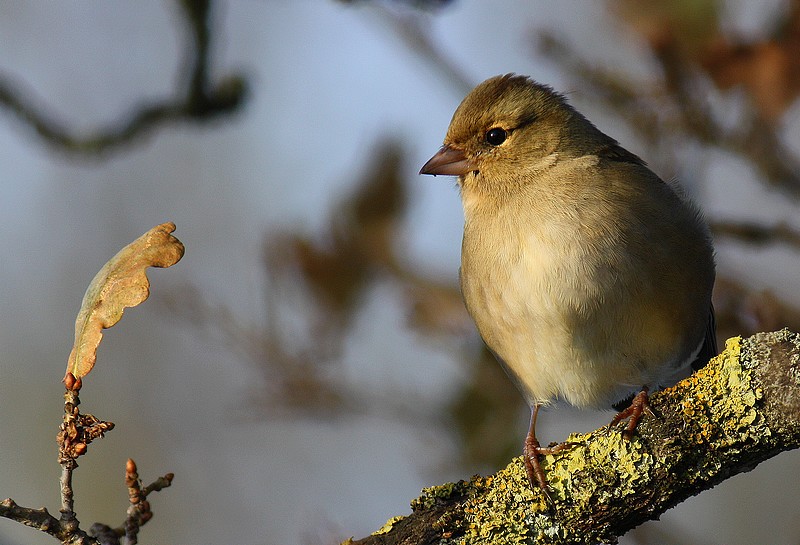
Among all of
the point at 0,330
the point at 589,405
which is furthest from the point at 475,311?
the point at 0,330

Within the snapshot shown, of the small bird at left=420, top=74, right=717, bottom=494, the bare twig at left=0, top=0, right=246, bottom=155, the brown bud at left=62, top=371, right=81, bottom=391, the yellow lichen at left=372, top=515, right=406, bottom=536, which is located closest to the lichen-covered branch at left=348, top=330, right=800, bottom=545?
the yellow lichen at left=372, top=515, right=406, bottom=536

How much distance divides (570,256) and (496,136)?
903 mm

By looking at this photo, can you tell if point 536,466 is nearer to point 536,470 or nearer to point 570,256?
point 536,470

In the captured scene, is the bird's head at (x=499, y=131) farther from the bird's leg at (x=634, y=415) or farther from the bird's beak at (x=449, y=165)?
the bird's leg at (x=634, y=415)

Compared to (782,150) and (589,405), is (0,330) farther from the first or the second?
(782,150)

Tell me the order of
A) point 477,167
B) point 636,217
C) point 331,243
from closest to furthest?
point 636,217 → point 477,167 → point 331,243

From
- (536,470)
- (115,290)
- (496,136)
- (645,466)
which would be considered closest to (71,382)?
(115,290)

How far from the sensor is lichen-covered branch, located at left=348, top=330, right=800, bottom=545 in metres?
2.26

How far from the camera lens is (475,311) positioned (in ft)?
12.7

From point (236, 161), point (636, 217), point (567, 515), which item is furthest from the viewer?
point (236, 161)

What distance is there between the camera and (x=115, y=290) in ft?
6.89

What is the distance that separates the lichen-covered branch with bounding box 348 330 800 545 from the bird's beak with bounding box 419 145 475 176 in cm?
168

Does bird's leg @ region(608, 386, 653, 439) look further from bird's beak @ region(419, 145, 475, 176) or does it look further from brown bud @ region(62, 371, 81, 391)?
bird's beak @ region(419, 145, 475, 176)

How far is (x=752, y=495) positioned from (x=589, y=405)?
16.5ft
